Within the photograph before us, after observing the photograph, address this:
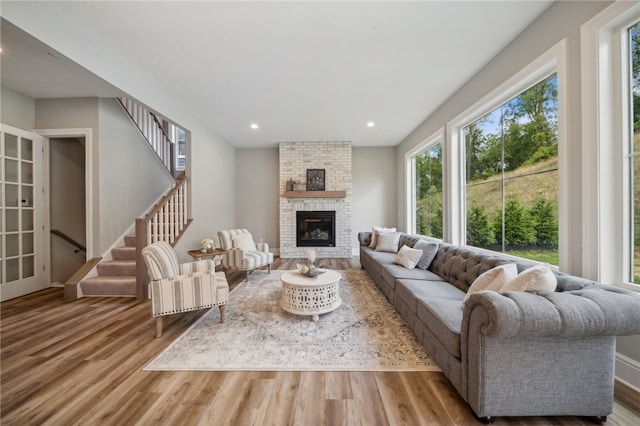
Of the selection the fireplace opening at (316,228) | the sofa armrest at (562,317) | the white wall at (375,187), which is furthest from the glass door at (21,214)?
the white wall at (375,187)

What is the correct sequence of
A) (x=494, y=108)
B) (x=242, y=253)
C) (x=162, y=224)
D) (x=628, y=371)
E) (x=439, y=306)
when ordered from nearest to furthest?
(x=628, y=371)
(x=439, y=306)
(x=494, y=108)
(x=162, y=224)
(x=242, y=253)

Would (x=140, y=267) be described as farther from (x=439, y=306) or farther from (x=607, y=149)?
(x=607, y=149)

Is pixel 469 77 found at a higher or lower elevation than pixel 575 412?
higher

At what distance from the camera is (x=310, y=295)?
2.54 metres

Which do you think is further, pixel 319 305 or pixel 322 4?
pixel 319 305

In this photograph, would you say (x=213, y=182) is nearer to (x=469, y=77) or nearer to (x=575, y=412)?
(x=469, y=77)

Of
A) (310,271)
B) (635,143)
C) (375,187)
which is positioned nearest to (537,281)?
(635,143)

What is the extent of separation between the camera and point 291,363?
1840mm

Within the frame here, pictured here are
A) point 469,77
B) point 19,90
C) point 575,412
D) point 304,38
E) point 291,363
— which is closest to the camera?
point 575,412

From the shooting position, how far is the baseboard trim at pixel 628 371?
4.97ft

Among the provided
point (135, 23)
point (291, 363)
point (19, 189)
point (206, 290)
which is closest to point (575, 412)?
point (291, 363)

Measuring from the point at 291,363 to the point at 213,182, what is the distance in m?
4.45

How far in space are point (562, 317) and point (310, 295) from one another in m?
1.96

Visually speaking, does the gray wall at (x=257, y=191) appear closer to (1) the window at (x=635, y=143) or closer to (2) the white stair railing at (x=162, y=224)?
(2) the white stair railing at (x=162, y=224)
